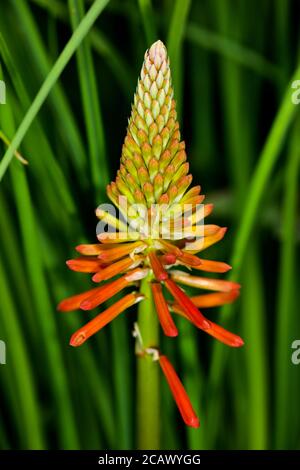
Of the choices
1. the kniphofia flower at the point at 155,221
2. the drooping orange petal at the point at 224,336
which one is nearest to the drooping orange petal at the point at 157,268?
the kniphofia flower at the point at 155,221

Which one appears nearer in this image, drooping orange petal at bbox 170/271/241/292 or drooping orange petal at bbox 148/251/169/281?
drooping orange petal at bbox 148/251/169/281

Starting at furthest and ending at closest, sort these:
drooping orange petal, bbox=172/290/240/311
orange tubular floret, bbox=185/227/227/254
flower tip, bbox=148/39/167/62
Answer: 1. drooping orange petal, bbox=172/290/240/311
2. orange tubular floret, bbox=185/227/227/254
3. flower tip, bbox=148/39/167/62

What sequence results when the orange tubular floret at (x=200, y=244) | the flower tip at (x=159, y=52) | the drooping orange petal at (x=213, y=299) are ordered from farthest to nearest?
the drooping orange petal at (x=213, y=299), the orange tubular floret at (x=200, y=244), the flower tip at (x=159, y=52)

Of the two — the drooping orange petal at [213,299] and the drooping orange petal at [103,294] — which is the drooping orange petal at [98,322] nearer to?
the drooping orange petal at [103,294]

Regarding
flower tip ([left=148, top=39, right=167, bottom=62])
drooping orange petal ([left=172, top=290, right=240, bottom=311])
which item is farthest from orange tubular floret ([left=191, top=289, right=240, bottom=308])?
flower tip ([left=148, top=39, right=167, bottom=62])

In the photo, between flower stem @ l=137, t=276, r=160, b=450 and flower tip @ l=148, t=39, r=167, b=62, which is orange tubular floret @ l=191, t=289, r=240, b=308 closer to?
flower stem @ l=137, t=276, r=160, b=450

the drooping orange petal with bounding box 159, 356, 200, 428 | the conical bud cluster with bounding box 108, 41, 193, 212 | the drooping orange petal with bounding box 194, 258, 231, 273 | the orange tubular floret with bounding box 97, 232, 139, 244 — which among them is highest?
the conical bud cluster with bounding box 108, 41, 193, 212

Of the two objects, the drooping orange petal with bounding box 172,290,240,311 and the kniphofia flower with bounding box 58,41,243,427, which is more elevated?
the kniphofia flower with bounding box 58,41,243,427
